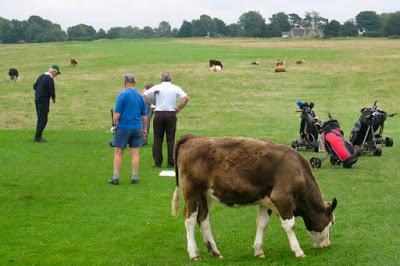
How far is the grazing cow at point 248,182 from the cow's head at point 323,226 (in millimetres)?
14

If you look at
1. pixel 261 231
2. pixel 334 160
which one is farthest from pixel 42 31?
pixel 261 231

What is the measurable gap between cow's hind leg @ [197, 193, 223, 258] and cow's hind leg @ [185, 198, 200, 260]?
13 centimetres

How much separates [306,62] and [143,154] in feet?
141

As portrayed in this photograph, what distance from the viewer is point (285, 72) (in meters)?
51.2

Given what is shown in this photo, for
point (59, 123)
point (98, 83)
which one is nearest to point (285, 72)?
point (98, 83)

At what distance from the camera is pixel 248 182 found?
28.8 ft

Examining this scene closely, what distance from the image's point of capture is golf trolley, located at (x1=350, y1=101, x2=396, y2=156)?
710 inches

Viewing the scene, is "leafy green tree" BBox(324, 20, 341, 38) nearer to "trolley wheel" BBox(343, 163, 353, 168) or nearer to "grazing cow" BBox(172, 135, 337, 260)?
"trolley wheel" BBox(343, 163, 353, 168)

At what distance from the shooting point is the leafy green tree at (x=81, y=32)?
186625 mm

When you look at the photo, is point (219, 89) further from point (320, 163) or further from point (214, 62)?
point (320, 163)

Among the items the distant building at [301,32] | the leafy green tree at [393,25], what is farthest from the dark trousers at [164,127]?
the distant building at [301,32]

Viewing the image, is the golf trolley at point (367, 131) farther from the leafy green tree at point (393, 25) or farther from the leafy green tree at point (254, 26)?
the leafy green tree at point (254, 26)

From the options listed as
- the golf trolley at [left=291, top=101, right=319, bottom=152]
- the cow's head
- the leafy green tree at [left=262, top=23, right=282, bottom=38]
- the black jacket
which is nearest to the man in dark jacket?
the black jacket

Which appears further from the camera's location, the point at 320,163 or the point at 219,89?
the point at 219,89
